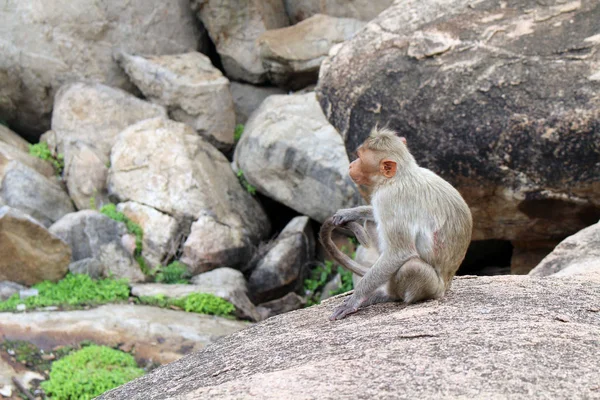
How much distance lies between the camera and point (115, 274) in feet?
35.8

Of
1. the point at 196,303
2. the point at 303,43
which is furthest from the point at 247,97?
the point at 196,303

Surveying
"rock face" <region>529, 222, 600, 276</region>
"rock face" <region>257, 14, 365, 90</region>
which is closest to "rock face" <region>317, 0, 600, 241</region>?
"rock face" <region>529, 222, 600, 276</region>

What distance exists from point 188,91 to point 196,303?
4.88 m

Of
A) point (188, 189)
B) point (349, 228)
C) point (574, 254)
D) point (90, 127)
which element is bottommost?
point (188, 189)

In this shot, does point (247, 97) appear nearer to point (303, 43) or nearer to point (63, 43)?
point (303, 43)

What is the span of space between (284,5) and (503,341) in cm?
1308

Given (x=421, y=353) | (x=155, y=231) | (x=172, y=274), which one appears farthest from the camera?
(x=155, y=231)

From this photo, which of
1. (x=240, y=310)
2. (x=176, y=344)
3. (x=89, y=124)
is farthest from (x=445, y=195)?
(x=89, y=124)

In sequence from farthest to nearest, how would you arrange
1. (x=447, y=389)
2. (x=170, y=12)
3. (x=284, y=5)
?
(x=284, y=5) < (x=170, y=12) < (x=447, y=389)


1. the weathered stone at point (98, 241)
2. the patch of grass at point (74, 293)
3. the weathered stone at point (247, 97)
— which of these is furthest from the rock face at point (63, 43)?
the patch of grass at point (74, 293)

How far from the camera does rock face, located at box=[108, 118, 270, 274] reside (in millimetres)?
11867

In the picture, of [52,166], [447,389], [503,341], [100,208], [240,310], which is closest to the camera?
[447,389]

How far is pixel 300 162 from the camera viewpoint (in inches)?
478

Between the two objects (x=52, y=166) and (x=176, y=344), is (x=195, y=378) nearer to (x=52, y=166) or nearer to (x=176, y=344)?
(x=176, y=344)
